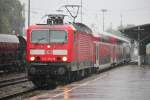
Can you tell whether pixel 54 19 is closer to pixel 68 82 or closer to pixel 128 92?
pixel 68 82

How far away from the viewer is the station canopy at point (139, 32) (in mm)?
43750

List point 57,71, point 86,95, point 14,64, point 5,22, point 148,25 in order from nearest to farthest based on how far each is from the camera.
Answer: point 86,95 < point 57,71 < point 14,64 < point 148,25 < point 5,22

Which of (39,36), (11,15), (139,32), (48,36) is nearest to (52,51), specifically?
(48,36)

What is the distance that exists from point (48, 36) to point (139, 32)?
24.3 metres

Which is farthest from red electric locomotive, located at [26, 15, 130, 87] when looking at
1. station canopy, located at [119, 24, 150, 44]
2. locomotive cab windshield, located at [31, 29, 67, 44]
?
station canopy, located at [119, 24, 150, 44]

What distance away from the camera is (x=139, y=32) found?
1793 inches

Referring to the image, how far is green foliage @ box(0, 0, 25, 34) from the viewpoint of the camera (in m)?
77.1

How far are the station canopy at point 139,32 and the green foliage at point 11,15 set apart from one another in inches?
1173

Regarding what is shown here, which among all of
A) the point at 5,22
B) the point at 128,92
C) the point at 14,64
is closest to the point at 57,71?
the point at 128,92

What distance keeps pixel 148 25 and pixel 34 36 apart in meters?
21.9

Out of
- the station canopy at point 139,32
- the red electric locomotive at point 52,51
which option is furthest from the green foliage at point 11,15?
the red electric locomotive at point 52,51

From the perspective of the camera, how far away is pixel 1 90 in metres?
22.5

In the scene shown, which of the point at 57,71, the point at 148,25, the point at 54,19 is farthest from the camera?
the point at 148,25

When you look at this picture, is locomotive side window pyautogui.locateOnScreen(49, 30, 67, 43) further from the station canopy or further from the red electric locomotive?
the station canopy
